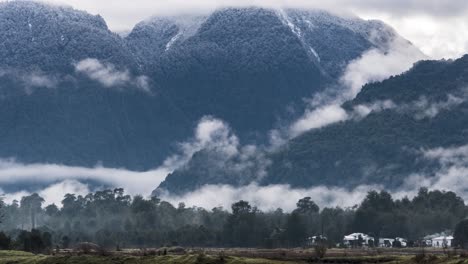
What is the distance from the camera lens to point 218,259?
159 metres

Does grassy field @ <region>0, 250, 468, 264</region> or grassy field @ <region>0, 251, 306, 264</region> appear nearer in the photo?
grassy field @ <region>0, 250, 468, 264</region>

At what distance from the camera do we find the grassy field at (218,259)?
15525 centimetres

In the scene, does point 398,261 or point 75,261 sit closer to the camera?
point 398,261

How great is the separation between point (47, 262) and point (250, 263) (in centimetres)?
3377

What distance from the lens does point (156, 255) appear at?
6978 inches

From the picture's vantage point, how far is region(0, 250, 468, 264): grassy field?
155250mm

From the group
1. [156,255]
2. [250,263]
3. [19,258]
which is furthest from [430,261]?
[19,258]

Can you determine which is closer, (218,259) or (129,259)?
(218,259)

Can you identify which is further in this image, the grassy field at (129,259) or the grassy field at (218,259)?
the grassy field at (129,259)

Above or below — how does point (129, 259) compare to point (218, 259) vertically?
above

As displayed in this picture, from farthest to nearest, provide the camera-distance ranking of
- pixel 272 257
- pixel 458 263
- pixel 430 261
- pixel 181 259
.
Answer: pixel 272 257, pixel 181 259, pixel 430 261, pixel 458 263

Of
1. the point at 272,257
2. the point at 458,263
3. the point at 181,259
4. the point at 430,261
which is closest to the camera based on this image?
the point at 458,263

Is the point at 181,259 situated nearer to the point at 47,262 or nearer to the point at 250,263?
the point at 250,263

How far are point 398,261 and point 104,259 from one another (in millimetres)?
42145
